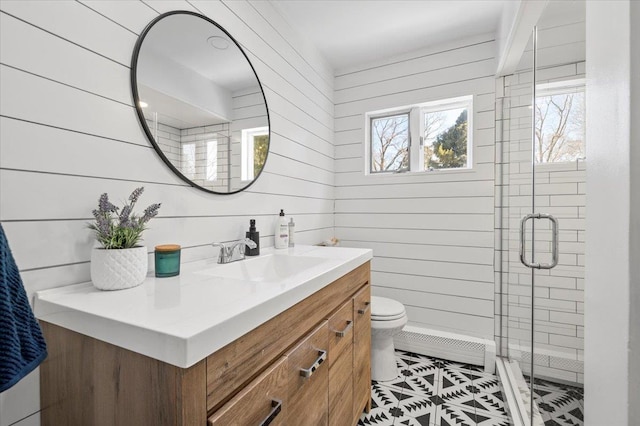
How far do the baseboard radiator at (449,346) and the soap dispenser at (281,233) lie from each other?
4.49ft

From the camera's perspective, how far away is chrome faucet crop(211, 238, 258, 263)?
127cm

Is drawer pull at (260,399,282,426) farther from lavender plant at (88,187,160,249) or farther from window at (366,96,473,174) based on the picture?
window at (366,96,473,174)

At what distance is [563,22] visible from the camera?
1127mm

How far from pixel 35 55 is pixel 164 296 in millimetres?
733

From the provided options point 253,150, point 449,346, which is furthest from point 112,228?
point 449,346

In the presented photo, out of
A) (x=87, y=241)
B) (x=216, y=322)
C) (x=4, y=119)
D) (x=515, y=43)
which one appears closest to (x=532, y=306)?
(x=515, y=43)

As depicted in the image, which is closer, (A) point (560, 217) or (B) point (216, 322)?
(B) point (216, 322)

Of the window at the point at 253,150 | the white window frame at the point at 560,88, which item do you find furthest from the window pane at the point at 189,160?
the white window frame at the point at 560,88

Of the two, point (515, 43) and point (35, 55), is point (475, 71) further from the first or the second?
point (35, 55)

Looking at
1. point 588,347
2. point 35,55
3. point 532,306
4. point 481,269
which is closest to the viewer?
point 588,347

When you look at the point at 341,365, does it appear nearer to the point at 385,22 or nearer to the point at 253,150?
the point at 253,150

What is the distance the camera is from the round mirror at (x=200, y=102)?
3.52 feet

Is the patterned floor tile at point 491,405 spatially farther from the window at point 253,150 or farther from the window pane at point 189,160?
the window pane at point 189,160

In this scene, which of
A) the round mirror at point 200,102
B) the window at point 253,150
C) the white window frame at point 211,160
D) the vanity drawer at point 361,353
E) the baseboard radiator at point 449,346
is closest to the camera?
the round mirror at point 200,102
